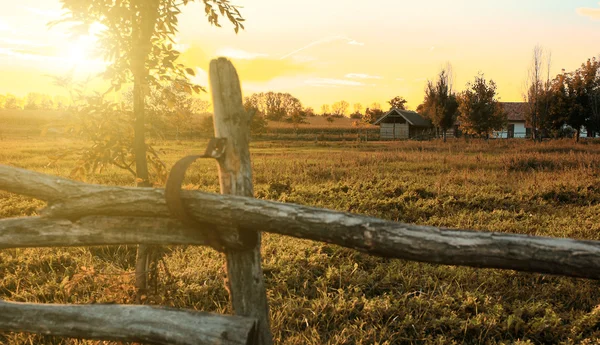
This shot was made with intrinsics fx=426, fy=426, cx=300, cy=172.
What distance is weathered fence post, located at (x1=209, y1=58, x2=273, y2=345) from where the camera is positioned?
2354mm

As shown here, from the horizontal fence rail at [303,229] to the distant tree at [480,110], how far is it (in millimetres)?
41971

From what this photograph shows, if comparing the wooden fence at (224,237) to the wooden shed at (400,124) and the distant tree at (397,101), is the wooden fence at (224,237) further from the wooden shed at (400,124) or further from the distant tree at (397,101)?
the distant tree at (397,101)

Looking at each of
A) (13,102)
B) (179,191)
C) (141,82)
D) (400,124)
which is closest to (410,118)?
(400,124)

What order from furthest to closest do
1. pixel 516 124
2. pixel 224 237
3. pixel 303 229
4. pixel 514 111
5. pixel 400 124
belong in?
1. pixel 514 111
2. pixel 516 124
3. pixel 400 124
4. pixel 224 237
5. pixel 303 229

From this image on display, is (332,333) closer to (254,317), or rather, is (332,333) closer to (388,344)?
(388,344)

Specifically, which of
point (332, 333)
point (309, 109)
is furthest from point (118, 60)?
point (309, 109)

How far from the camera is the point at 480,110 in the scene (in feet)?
132

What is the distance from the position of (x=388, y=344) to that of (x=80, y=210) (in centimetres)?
276

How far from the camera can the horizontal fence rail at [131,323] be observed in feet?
7.06

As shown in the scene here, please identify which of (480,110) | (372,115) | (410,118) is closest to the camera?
(480,110)

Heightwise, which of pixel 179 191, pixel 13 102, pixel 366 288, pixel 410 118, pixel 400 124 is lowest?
pixel 366 288

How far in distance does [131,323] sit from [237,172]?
998 mm

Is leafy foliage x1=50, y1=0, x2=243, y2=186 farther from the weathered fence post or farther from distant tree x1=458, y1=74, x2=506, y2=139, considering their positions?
distant tree x1=458, y1=74, x2=506, y2=139

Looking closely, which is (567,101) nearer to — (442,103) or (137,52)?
(442,103)
